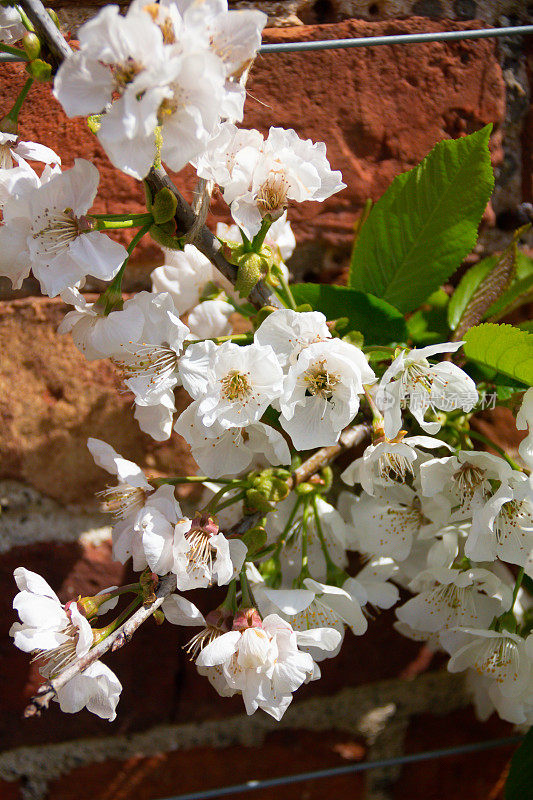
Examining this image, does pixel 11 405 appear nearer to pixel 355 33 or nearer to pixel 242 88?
pixel 242 88

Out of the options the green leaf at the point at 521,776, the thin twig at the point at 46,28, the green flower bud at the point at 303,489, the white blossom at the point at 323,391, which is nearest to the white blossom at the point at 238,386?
the white blossom at the point at 323,391

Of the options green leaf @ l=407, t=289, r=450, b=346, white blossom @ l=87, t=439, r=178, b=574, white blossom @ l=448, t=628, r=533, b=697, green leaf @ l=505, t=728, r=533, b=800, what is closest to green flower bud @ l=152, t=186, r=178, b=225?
white blossom @ l=87, t=439, r=178, b=574

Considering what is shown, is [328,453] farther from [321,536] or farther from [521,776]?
[521,776]

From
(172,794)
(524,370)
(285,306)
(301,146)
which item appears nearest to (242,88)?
(301,146)

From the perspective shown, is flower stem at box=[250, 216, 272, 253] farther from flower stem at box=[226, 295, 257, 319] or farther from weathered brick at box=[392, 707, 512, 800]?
weathered brick at box=[392, 707, 512, 800]

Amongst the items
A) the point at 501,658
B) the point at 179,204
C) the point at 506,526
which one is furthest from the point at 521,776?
the point at 179,204
